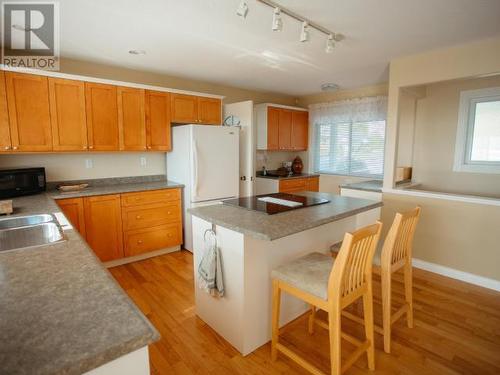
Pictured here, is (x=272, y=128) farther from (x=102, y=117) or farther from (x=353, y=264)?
(x=353, y=264)

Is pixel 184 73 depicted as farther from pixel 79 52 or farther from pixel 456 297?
pixel 456 297

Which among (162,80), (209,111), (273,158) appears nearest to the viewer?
(162,80)

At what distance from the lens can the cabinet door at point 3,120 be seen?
262cm

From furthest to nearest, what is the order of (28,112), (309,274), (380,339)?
(28,112), (380,339), (309,274)

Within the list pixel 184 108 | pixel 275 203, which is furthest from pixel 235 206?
pixel 184 108

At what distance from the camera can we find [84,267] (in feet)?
3.92

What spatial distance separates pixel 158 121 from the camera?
11.7ft

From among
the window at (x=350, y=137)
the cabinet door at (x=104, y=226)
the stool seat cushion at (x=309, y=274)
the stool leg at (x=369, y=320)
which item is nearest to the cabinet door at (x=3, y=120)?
the cabinet door at (x=104, y=226)

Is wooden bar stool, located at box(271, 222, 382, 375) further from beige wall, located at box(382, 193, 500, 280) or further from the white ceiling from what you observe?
beige wall, located at box(382, 193, 500, 280)

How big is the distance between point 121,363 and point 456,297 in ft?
9.61

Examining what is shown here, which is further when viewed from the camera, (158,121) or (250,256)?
(158,121)

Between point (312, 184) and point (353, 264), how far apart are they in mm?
3758

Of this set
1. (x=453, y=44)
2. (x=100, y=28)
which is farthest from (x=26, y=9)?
(x=453, y=44)
